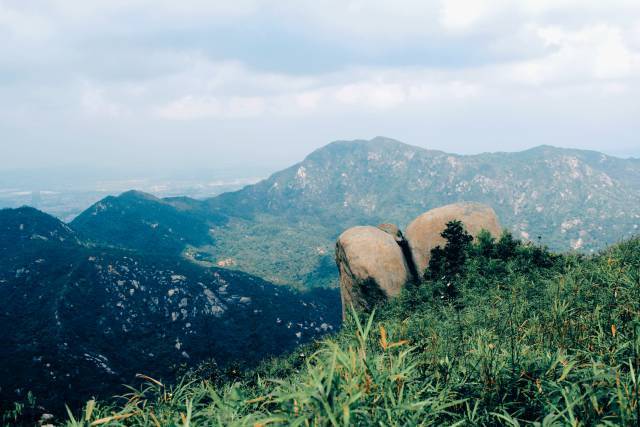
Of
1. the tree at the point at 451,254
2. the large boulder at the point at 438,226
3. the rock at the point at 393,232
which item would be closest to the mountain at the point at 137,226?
the rock at the point at 393,232

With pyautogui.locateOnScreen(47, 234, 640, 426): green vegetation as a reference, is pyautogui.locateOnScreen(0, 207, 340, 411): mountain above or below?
below

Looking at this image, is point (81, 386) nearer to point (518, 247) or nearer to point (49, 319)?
point (49, 319)

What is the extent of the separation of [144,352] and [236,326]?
66.6 feet

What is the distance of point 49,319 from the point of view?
2479 inches

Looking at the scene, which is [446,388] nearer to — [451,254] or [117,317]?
[451,254]

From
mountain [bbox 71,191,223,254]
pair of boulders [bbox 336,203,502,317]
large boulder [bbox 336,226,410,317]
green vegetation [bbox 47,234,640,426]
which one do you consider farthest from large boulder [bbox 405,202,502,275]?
mountain [bbox 71,191,223,254]

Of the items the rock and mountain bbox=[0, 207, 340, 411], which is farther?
mountain bbox=[0, 207, 340, 411]

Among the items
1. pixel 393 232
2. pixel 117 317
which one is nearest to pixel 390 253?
pixel 393 232

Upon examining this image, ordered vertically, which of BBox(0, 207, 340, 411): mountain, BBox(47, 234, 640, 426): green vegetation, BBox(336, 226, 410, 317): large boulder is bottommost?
BBox(0, 207, 340, 411): mountain

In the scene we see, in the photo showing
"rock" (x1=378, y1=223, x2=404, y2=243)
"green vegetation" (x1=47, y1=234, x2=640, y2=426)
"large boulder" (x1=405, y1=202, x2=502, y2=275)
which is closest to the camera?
"green vegetation" (x1=47, y1=234, x2=640, y2=426)

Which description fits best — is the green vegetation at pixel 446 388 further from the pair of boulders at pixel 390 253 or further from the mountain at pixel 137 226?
the mountain at pixel 137 226

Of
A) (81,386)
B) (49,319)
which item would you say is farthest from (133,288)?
(81,386)

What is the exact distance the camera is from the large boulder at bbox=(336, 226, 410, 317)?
93.9 feet

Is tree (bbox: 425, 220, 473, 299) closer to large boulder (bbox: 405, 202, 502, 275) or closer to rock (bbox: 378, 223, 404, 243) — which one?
large boulder (bbox: 405, 202, 502, 275)
